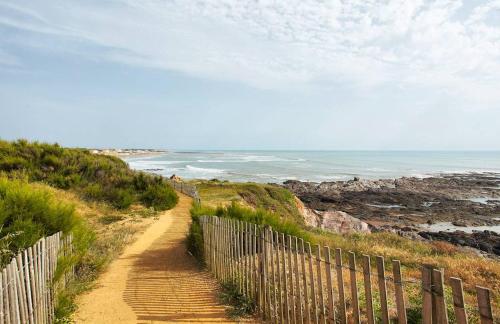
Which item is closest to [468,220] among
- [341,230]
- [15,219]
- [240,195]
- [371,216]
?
[371,216]

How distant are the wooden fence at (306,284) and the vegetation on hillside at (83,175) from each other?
1145 cm

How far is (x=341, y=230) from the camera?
1033 inches

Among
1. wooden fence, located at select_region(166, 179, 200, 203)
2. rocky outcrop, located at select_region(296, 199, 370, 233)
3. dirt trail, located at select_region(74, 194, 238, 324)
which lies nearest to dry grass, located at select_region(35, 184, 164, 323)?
dirt trail, located at select_region(74, 194, 238, 324)

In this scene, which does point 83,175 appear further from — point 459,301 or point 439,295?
point 459,301

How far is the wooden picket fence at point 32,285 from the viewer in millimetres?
4184

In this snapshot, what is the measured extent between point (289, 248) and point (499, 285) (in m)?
6.52

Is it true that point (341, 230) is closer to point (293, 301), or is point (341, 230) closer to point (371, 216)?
point (371, 216)

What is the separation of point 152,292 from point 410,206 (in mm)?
35273

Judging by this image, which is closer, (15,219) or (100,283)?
(15,219)

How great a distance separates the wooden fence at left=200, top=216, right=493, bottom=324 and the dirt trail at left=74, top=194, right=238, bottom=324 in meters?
0.67

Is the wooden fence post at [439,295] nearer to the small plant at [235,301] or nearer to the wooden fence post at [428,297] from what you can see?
the wooden fence post at [428,297]

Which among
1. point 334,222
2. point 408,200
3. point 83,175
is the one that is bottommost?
point 408,200

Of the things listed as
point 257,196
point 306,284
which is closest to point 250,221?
point 306,284

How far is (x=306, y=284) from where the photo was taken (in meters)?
5.08
